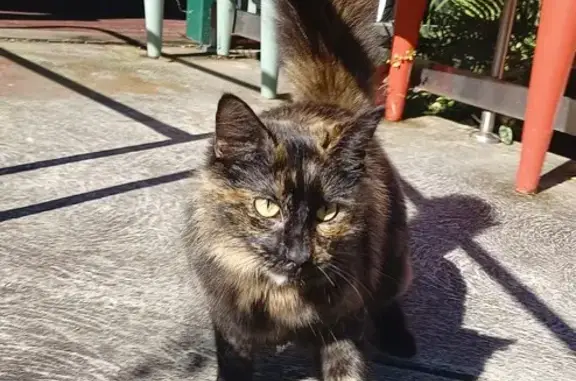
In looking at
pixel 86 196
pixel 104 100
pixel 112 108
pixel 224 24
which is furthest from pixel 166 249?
pixel 224 24

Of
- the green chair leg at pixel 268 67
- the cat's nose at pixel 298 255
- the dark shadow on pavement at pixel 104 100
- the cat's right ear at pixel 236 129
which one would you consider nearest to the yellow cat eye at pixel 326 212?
the cat's nose at pixel 298 255

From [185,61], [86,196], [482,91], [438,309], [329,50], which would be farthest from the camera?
[185,61]

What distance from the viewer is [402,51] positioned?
4.68 meters

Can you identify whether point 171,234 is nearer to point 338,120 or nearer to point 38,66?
point 338,120

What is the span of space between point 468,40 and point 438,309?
3.09 m

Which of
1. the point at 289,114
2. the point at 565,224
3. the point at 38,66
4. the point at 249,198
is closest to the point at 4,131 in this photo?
the point at 38,66

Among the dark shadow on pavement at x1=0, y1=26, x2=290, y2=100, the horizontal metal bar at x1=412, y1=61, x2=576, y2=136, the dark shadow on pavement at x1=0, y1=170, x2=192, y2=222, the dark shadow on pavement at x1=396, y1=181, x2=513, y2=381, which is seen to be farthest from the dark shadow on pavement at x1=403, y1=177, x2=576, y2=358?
the dark shadow on pavement at x1=0, y1=26, x2=290, y2=100

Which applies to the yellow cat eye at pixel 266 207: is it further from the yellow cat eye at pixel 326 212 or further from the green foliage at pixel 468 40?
the green foliage at pixel 468 40

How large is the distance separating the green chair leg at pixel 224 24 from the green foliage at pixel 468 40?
1691mm

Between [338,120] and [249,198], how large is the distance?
446mm

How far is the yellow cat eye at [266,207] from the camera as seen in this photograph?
1808 mm

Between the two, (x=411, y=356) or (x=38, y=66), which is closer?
(x=411, y=356)

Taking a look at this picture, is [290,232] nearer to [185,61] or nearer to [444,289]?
[444,289]

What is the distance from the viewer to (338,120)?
2156 mm
